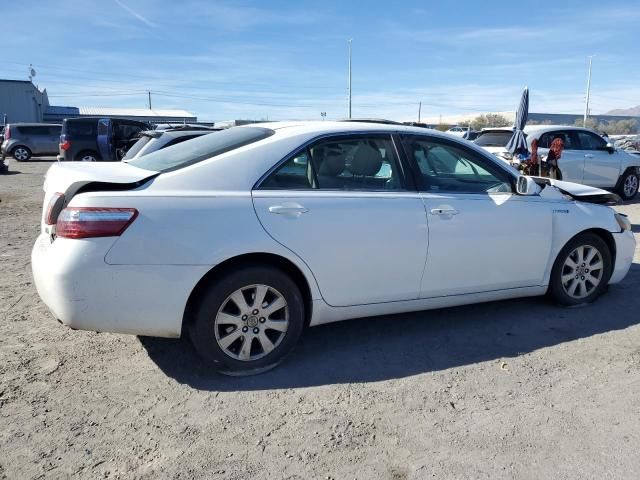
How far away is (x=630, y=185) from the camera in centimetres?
1252

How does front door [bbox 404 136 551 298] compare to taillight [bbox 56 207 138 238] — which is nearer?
taillight [bbox 56 207 138 238]

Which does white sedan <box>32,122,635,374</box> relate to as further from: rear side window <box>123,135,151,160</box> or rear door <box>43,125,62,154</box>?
rear door <box>43,125,62,154</box>

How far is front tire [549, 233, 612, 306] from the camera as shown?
4.60 meters

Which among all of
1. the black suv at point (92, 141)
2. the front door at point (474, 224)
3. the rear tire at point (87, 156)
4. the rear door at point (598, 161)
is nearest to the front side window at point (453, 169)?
the front door at point (474, 224)

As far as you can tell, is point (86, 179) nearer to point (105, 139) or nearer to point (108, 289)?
point (108, 289)

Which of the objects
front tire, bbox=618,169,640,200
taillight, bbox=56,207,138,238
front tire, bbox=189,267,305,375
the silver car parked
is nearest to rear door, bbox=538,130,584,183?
front tire, bbox=618,169,640,200

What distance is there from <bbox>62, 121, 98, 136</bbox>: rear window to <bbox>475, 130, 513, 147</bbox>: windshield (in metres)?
12.4

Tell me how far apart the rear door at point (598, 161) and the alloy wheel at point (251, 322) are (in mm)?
10201

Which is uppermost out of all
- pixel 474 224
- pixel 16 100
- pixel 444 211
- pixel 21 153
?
pixel 16 100

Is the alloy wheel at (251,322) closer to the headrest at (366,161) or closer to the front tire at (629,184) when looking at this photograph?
the headrest at (366,161)

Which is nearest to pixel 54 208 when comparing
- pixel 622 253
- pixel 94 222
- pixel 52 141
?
pixel 94 222

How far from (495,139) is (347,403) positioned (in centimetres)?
972

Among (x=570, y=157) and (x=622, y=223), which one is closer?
(x=622, y=223)

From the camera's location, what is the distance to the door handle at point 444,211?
3906 mm
